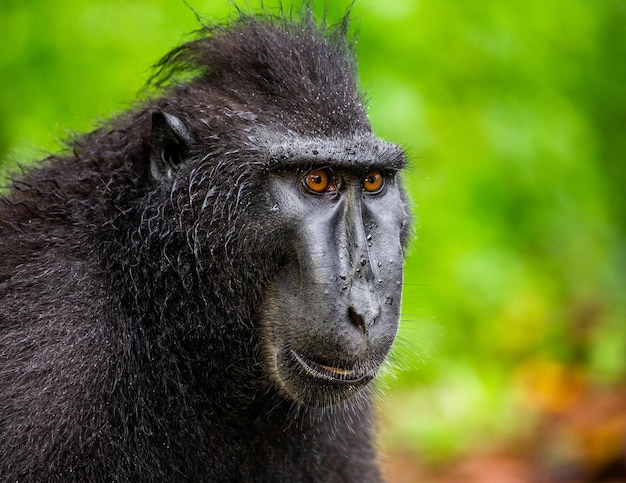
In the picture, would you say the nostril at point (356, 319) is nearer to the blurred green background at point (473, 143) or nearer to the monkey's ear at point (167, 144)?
the monkey's ear at point (167, 144)

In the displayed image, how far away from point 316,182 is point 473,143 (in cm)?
566

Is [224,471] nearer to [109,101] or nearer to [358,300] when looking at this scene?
[358,300]

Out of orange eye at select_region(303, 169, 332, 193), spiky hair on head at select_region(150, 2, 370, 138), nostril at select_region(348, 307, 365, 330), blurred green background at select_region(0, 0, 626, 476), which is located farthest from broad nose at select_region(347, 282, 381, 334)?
blurred green background at select_region(0, 0, 626, 476)

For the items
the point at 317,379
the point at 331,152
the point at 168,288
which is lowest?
the point at 317,379

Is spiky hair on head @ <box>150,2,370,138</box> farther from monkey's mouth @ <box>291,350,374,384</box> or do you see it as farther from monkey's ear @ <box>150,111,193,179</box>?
monkey's mouth @ <box>291,350,374,384</box>

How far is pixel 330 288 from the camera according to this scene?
13.1 ft

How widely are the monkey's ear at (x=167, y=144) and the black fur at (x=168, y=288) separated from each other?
0.04 ft

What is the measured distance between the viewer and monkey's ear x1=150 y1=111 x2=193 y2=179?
436 centimetres

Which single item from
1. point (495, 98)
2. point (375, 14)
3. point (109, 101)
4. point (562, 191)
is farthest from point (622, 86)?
point (109, 101)

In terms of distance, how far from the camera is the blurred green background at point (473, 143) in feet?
26.1

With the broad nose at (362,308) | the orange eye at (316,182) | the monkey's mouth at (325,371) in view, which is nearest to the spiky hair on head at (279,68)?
the orange eye at (316,182)

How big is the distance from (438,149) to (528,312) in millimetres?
3253

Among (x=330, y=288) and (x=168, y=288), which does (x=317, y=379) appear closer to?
(x=330, y=288)

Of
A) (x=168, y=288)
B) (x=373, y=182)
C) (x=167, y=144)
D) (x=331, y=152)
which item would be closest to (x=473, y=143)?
(x=373, y=182)
